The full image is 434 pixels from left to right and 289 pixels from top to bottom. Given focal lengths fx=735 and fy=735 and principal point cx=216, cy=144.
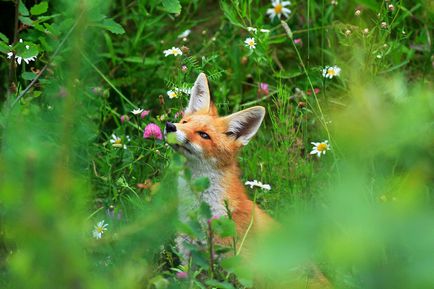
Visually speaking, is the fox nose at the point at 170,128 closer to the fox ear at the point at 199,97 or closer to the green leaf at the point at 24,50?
the fox ear at the point at 199,97

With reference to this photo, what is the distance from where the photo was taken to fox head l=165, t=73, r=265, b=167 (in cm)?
393

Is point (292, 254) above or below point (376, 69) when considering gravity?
above

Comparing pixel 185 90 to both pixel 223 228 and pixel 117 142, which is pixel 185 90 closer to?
pixel 117 142

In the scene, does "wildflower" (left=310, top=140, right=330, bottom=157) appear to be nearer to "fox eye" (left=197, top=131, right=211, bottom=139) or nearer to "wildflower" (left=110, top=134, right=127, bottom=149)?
"fox eye" (left=197, top=131, right=211, bottom=139)

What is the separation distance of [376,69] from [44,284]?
9.35 ft

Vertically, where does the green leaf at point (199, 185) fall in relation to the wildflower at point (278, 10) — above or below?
above

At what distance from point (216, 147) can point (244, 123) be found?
0.26 m

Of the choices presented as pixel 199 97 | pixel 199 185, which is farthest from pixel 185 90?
pixel 199 185

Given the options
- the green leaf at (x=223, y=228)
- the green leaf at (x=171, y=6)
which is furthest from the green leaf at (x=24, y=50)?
the green leaf at (x=223, y=228)

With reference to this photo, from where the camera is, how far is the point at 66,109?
1190 mm

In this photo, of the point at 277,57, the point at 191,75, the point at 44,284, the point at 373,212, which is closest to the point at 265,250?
the point at 373,212

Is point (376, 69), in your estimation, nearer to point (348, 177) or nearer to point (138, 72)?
point (138, 72)

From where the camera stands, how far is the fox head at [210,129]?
3932mm

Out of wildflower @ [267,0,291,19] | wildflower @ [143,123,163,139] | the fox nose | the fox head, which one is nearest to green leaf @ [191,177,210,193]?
the fox nose
